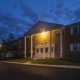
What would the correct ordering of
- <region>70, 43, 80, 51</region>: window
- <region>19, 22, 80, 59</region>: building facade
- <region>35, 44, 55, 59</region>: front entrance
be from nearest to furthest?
<region>70, 43, 80, 51</region>: window → <region>19, 22, 80, 59</region>: building facade → <region>35, 44, 55, 59</region>: front entrance

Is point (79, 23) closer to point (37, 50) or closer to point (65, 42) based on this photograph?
point (65, 42)

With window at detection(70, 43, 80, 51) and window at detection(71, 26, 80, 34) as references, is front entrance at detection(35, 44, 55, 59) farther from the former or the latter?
window at detection(71, 26, 80, 34)

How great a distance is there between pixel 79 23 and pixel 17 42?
21192 mm

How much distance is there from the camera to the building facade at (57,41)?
18766 millimetres

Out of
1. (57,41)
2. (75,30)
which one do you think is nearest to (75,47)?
(75,30)

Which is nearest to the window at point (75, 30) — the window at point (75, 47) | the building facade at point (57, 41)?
the building facade at point (57, 41)

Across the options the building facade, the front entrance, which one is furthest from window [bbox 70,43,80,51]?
the front entrance

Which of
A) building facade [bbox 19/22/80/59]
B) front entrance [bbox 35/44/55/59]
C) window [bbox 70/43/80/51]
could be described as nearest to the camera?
window [bbox 70/43/80/51]

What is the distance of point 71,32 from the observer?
63.0ft

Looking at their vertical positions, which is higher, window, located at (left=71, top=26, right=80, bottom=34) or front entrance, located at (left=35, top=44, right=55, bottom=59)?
window, located at (left=71, top=26, right=80, bottom=34)

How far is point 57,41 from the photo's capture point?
2116 cm

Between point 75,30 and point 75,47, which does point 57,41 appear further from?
point 75,30

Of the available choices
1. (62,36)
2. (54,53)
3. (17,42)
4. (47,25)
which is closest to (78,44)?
(62,36)

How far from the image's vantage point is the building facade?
18766mm
